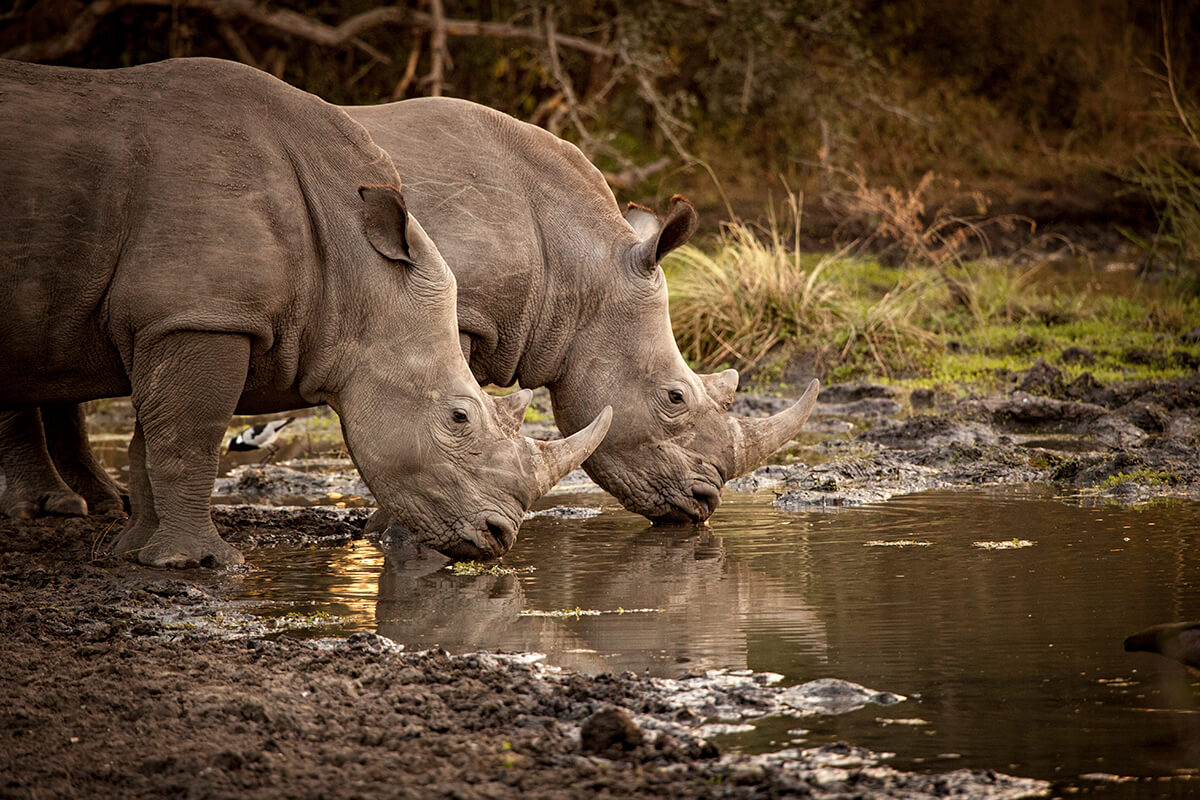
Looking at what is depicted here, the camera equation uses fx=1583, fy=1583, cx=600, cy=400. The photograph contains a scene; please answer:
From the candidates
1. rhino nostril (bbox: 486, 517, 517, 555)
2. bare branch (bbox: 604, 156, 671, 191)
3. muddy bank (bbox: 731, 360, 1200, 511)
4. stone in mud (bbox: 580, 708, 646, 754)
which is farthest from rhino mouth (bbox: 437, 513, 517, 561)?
bare branch (bbox: 604, 156, 671, 191)

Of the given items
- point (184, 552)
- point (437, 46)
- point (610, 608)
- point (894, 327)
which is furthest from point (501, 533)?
point (437, 46)

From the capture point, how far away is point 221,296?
5480mm

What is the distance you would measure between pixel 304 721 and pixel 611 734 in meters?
0.73

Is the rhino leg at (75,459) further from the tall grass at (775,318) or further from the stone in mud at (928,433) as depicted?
the tall grass at (775,318)

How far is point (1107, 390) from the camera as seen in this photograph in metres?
9.53

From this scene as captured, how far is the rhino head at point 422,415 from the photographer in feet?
18.5

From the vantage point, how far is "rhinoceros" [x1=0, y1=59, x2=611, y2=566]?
215 inches

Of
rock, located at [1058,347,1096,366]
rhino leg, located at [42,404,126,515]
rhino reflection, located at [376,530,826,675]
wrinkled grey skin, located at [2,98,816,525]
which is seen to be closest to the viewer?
rhino reflection, located at [376,530,826,675]

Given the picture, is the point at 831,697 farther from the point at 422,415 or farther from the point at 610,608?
the point at 422,415

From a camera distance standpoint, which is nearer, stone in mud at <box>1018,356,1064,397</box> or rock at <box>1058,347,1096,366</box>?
stone in mud at <box>1018,356,1064,397</box>

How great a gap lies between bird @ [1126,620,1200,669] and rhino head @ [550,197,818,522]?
280cm

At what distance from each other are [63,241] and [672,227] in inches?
94.8

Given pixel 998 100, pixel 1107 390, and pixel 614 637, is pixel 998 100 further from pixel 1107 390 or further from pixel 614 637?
pixel 614 637

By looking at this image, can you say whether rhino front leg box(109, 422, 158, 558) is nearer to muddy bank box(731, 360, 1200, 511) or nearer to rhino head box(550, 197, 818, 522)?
rhino head box(550, 197, 818, 522)
